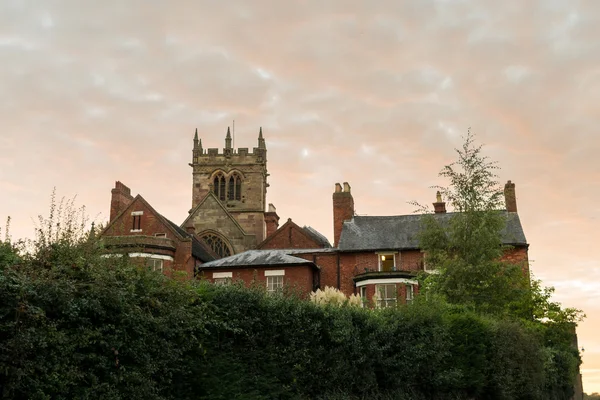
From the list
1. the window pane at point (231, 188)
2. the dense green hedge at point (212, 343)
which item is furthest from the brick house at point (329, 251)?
the window pane at point (231, 188)

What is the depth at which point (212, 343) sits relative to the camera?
14445 millimetres

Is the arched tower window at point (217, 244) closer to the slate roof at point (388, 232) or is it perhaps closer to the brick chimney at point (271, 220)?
the brick chimney at point (271, 220)

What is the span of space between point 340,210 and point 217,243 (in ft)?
66.0

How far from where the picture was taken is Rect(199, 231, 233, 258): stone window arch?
6229 cm

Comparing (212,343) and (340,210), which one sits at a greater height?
(340,210)

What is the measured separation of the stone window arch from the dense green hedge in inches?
1588

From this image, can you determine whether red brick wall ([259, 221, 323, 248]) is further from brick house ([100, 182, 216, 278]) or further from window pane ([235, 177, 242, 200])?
window pane ([235, 177, 242, 200])

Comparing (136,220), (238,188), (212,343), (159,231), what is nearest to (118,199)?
(136,220)

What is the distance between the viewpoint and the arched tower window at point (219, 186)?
7931cm

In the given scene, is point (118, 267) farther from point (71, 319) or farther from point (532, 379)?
point (532, 379)

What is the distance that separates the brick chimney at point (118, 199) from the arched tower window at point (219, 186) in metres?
29.9

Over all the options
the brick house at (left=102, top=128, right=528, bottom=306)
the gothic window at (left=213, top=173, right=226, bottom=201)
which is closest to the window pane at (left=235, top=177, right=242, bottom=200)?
the gothic window at (left=213, top=173, right=226, bottom=201)

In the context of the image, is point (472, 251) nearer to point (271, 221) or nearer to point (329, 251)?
point (329, 251)

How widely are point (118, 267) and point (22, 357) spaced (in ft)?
10.1
